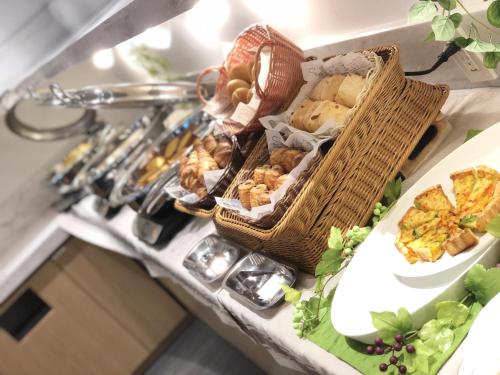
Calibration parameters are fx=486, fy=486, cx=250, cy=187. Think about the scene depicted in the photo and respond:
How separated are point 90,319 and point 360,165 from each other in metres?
1.87

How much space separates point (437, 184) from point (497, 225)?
0.66 feet

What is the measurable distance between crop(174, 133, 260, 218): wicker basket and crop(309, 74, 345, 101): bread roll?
236mm

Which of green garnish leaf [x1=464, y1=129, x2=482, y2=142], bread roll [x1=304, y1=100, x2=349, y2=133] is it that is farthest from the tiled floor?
green garnish leaf [x1=464, y1=129, x2=482, y2=142]

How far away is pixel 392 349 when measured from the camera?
749 millimetres

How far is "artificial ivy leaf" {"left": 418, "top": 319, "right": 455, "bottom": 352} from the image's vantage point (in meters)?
0.70

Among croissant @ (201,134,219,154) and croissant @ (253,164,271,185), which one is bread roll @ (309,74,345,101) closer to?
croissant @ (253,164,271,185)

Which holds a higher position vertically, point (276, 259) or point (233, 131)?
point (233, 131)

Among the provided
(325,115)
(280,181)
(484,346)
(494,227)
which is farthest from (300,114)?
(484,346)

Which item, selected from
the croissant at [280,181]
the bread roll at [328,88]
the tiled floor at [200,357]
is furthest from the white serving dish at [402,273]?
the tiled floor at [200,357]

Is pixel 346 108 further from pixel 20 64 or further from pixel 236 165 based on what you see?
pixel 20 64

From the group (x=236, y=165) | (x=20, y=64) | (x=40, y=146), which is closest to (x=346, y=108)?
(x=236, y=165)

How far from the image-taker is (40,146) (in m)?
2.68

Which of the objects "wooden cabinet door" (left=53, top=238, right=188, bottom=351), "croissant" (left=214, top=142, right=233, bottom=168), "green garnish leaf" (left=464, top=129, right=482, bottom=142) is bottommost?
"wooden cabinet door" (left=53, top=238, right=188, bottom=351)

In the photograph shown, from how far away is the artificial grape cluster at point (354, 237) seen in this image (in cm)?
97
